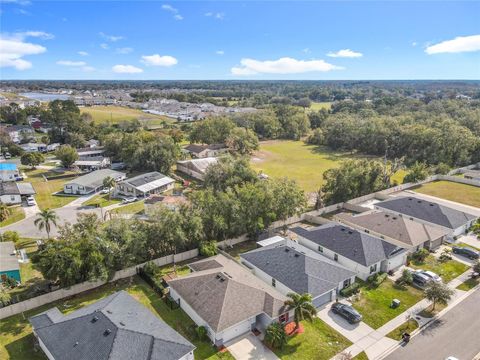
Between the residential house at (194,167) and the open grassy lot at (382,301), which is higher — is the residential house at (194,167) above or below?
above

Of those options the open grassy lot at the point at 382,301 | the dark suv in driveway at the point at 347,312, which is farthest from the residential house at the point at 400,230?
the dark suv in driveway at the point at 347,312

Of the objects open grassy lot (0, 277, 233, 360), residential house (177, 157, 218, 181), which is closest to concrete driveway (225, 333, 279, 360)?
open grassy lot (0, 277, 233, 360)

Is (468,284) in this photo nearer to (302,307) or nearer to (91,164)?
(302,307)

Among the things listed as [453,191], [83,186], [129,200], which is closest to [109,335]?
[129,200]

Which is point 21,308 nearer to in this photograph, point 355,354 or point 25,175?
point 355,354

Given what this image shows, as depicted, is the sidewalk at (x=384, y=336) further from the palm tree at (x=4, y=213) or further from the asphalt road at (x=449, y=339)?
the palm tree at (x=4, y=213)

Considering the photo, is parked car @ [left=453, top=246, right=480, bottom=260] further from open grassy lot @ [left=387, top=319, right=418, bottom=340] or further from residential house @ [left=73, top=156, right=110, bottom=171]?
residential house @ [left=73, top=156, right=110, bottom=171]
